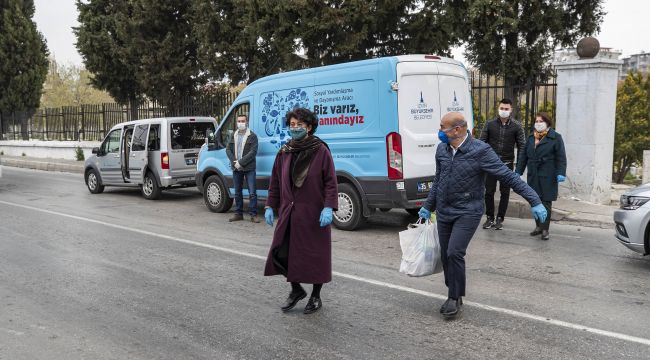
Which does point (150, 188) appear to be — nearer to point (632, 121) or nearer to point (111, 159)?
point (111, 159)

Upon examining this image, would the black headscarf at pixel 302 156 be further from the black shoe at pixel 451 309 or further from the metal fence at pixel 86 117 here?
the metal fence at pixel 86 117

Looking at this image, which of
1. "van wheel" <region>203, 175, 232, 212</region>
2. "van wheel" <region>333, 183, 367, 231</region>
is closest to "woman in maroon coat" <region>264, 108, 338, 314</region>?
"van wheel" <region>333, 183, 367, 231</region>

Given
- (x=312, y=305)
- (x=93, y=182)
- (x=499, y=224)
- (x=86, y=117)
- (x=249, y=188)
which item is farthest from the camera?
(x=86, y=117)

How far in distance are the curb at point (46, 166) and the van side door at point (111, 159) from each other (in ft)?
26.7

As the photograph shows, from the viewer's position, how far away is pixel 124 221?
32.9 ft

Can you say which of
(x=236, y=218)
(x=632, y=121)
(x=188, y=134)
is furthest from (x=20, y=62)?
(x=632, y=121)

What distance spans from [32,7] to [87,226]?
30.9 metres

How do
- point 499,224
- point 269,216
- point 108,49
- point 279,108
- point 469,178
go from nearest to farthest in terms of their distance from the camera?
point 469,178
point 269,216
point 499,224
point 279,108
point 108,49

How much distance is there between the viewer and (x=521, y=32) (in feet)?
46.5

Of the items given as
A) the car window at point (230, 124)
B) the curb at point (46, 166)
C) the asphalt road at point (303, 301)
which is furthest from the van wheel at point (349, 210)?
the curb at point (46, 166)

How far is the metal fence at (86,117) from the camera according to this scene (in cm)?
1977

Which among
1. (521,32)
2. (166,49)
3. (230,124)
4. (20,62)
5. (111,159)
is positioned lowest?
(111,159)

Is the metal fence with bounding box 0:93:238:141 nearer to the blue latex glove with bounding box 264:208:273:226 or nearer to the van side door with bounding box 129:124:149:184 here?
the van side door with bounding box 129:124:149:184

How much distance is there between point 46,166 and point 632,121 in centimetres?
3177
